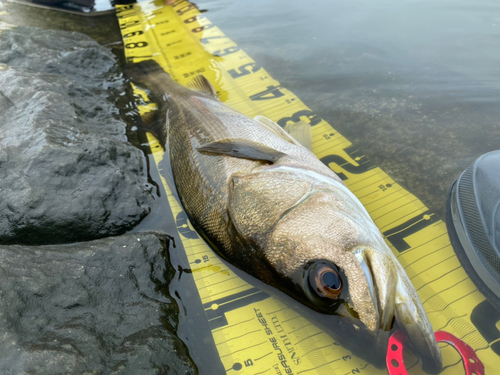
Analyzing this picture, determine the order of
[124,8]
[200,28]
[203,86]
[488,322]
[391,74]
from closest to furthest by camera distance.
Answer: [488,322] < [203,86] < [391,74] < [200,28] < [124,8]

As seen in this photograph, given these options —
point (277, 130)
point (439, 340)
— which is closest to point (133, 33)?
point (277, 130)

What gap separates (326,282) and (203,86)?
337cm

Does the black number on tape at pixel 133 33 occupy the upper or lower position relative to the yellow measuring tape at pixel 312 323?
upper

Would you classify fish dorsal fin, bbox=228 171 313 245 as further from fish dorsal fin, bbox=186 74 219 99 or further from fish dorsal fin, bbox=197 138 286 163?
fish dorsal fin, bbox=186 74 219 99

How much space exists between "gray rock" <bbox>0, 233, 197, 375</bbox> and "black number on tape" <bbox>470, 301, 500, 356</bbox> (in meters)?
2.00

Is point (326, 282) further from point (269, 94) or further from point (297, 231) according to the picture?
point (269, 94)

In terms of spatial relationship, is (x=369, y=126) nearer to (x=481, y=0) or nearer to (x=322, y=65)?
(x=322, y=65)

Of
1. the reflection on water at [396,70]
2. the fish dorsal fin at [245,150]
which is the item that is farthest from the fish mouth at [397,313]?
the reflection on water at [396,70]

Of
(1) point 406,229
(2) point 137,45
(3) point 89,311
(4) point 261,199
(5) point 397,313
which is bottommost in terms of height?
(1) point 406,229

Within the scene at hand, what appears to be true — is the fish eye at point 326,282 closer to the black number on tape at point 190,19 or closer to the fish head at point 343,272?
the fish head at point 343,272

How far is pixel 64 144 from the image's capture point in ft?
10.6

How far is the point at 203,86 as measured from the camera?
467 centimetres

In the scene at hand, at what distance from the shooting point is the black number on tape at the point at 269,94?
481 centimetres

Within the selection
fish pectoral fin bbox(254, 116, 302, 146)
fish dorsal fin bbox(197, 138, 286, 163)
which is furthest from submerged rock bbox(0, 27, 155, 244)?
fish pectoral fin bbox(254, 116, 302, 146)
